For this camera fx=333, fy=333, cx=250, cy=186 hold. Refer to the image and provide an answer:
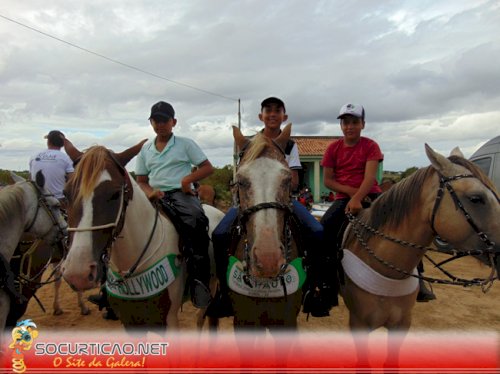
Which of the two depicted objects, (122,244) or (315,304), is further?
(315,304)

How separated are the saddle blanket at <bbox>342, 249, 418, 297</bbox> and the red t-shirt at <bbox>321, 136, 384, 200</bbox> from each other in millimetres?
866

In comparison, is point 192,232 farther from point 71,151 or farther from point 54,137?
point 54,137

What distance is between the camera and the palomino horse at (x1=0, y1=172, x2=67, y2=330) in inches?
127

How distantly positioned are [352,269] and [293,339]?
886mm

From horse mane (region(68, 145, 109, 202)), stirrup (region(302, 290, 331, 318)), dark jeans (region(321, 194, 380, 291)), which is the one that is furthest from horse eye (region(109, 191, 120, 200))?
dark jeans (region(321, 194, 380, 291))

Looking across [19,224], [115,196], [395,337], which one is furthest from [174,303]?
[395,337]

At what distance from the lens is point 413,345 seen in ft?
16.2

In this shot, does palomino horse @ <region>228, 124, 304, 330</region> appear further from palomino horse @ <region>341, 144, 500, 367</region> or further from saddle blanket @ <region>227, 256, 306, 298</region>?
palomino horse @ <region>341, 144, 500, 367</region>

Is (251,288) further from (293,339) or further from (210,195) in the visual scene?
(210,195)

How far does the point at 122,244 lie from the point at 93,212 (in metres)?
0.66

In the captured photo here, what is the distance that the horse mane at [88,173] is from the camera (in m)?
2.28

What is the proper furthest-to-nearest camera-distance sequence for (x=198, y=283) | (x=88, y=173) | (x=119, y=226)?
(x=198, y=283) < (x=119, y=226) < (x=88, y=173)

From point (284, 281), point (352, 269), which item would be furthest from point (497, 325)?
point (284, 281)

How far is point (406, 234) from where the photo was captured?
299cm
